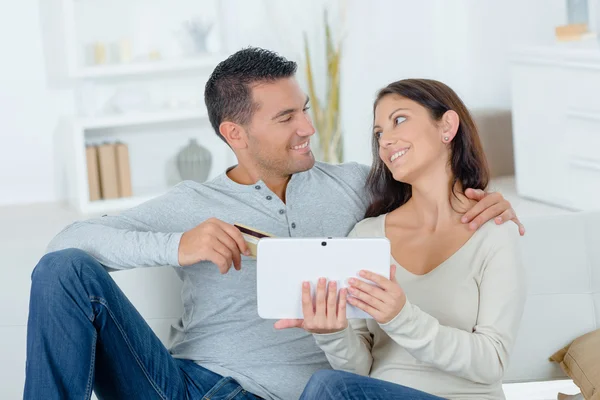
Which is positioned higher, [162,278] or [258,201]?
[258,201]

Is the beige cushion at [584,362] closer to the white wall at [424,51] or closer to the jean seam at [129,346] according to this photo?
the jean seam at [129,346]

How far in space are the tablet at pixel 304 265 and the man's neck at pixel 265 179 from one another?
0.59m

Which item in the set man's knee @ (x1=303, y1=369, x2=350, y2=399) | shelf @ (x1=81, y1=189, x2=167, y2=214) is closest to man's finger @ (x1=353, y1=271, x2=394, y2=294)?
man's knee @ (x1=303, y1=369, x2=350, y2=399)

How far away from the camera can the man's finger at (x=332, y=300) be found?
1.76 meters

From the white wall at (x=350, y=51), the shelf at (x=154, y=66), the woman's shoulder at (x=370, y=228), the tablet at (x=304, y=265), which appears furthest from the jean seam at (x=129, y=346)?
the white wall at (x=350, y=51)

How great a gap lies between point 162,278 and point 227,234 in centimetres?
53

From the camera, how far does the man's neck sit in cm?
237

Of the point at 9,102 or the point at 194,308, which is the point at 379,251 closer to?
the point at 194,308

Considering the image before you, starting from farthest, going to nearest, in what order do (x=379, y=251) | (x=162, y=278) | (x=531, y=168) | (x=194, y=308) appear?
(x=531, y=168), (x=162, y=278), (x=194, y=308), (x=379, y=251)

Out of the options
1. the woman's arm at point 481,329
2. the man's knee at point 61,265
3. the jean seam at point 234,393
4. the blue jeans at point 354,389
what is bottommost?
the jean seam at point 234,393

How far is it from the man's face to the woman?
22cm

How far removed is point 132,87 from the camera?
5363mm

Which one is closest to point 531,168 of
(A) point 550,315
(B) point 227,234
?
(A) point 550,315

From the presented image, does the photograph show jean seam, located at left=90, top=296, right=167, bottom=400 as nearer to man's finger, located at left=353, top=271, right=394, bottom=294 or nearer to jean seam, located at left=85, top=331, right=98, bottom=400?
jean seam, located at left=85, top=331, right=98, bottom=400
